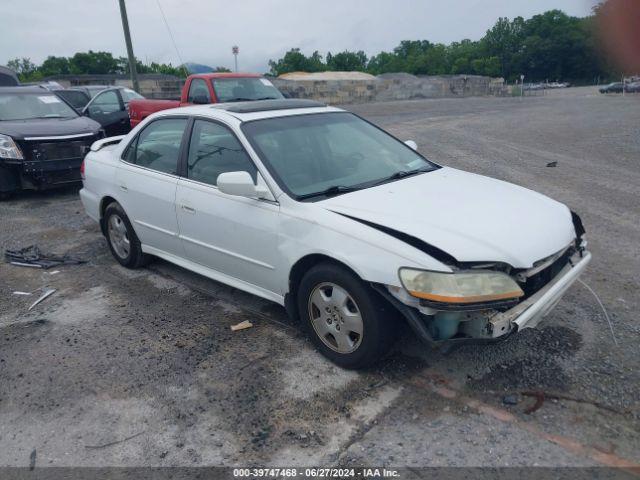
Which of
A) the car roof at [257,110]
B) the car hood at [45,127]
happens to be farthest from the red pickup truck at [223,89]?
the car roof at [257,110]

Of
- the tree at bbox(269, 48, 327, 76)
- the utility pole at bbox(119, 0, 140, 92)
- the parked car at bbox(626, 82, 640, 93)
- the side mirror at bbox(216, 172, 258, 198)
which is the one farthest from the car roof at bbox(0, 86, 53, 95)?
the tree at bbox(269, 48, 327, 76)

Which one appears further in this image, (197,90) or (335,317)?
(197,90)

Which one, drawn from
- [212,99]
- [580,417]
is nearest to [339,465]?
[580,417]

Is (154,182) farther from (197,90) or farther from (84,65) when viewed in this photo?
(84,65)

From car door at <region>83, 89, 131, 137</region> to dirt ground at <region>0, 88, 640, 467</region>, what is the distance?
7776 mm

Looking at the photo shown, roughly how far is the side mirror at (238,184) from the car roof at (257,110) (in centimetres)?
70

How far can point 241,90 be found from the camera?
1095 cm

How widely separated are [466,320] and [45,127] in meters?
8.03

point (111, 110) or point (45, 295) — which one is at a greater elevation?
point (111, 110)

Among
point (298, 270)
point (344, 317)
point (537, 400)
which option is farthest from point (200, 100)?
point (537, 400)

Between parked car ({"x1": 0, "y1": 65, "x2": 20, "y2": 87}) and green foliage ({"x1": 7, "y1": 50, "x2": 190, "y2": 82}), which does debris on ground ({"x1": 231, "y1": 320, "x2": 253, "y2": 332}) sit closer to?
parked car ({"x1": 0, "y1": 65, "x2": 20, "y2": 87})

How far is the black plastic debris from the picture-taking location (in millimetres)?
5812

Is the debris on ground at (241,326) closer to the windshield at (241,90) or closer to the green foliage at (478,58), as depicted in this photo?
the windshield at (241,90)

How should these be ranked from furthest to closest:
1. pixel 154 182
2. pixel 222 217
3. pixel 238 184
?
pixel 154 182, pixel 222 217, pixel 238 184
